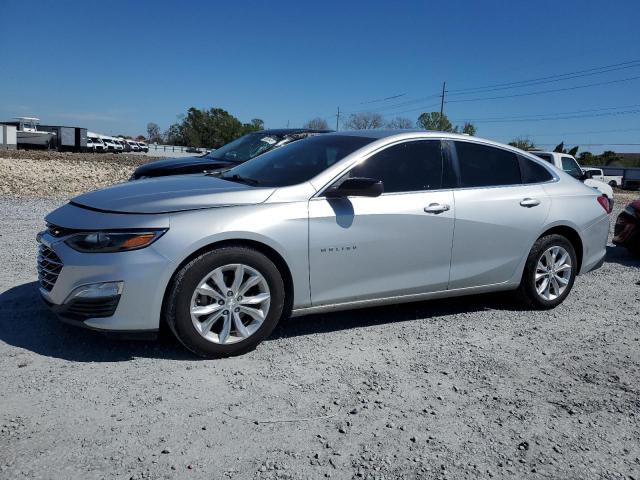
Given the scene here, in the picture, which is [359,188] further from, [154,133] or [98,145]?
[154,133]

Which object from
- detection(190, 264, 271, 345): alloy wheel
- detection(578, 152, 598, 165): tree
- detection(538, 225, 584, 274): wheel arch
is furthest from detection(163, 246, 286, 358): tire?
detection(578, 152, 598, 165): tree

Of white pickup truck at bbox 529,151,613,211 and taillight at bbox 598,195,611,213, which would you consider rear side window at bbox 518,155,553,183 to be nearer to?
taillight at bbox 598,195,611,213

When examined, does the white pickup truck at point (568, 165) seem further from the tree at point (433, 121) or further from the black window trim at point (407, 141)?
the tree at point (433, 121)

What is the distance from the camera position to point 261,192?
415cm

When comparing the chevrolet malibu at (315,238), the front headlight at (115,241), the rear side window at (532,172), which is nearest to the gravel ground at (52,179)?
the chevrolet malibu at (315,238)

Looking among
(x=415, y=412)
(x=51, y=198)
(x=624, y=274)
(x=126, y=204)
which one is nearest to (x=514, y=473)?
(x=415, y=412)

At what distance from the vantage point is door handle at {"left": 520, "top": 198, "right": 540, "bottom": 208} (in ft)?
17.1

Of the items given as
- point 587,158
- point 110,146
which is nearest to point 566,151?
point 587,158

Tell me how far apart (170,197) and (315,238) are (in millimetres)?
1065

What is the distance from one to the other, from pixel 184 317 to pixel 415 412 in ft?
5.23

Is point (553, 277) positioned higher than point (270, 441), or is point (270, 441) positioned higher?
point (553, 277)

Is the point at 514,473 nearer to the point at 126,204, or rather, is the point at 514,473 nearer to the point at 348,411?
the point at 348,411

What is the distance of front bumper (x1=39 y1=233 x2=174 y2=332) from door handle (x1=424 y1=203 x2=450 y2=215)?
83.8 inches

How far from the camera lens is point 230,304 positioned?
392 cm
